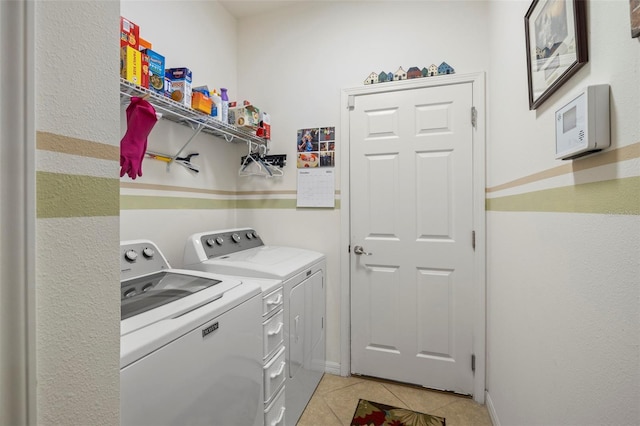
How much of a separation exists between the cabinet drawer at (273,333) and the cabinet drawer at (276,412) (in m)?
0.26

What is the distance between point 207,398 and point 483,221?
188 cm

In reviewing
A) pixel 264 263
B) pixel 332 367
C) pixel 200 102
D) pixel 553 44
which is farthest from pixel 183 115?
pixel 332 367

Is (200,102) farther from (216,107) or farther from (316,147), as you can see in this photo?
(316,147)

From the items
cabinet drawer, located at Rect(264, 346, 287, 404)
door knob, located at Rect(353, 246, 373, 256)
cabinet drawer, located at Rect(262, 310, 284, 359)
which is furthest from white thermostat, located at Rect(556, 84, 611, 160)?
door knob, located at Rect(353, 246, 373, 256)

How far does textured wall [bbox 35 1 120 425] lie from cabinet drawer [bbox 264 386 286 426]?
100 centimetres

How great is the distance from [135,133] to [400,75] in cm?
179

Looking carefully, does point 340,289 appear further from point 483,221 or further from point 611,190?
point 611,190

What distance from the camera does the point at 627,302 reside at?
0.64 m

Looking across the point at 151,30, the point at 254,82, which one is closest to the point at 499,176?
the point at 254,82

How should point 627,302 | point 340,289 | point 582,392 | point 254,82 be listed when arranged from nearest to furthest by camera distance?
point 627,302 → point 582,392 → point 340,289 → point 254,82

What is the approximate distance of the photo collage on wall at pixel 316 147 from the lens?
233 centimetres

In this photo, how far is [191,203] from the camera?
81.4 inches

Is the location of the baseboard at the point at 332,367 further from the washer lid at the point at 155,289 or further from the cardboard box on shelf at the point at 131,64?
the cardboard box on shelf at the point at 131,64

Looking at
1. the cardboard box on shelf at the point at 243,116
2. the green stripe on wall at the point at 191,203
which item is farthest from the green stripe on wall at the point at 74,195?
the cardboard box on shelf at the point at 243,116
